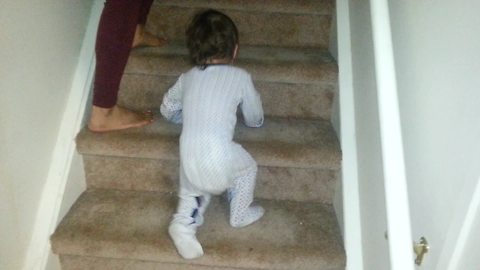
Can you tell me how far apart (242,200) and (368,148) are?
422mm

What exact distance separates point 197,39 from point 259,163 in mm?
460

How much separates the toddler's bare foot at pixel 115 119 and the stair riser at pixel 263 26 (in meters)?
0.48

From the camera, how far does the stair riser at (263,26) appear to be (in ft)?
6.02

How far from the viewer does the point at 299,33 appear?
1850 mm

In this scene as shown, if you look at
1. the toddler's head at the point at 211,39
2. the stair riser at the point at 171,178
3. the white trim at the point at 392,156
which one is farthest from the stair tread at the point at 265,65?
the white trim at the point at 392,156

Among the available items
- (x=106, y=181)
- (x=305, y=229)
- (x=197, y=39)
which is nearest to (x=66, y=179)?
(x=106, y=181)

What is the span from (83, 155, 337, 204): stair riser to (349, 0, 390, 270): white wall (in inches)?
7.7

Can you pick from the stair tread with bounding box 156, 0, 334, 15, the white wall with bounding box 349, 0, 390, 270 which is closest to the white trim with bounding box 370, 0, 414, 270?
the white wall with bounding box 349, 0, 390, 270

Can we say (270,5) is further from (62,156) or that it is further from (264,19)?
(62,156)

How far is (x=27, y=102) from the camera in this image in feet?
4.01

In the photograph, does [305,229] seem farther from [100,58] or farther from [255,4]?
[255,4]

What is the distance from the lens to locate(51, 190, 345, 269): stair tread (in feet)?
4.22

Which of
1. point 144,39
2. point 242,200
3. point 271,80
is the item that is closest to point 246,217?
point 242,200

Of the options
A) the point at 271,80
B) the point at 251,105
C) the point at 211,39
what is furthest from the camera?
the point at 271,80
